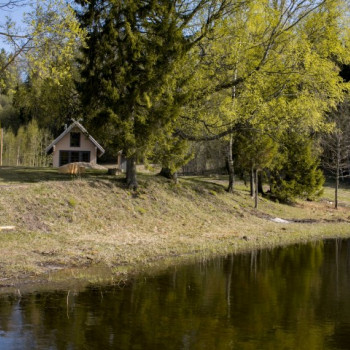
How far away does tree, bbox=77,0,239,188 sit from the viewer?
23.0m

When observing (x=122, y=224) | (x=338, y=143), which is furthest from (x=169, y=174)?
(x=338, y=143)

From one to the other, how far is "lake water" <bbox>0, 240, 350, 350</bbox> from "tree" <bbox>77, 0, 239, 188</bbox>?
9.36 m

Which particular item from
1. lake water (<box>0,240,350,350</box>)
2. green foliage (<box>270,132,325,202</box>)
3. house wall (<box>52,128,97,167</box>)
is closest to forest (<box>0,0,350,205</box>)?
green foliage (<box>270,132,325,202</box>)

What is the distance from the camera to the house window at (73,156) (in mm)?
49906

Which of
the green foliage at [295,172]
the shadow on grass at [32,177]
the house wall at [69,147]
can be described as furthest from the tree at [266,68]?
the house wall at [69,147]

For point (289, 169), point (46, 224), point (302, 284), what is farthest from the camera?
point (289, 169)

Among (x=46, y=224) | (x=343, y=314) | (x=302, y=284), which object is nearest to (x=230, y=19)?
(x=46, y=224)

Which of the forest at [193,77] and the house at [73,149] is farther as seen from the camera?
the house at [73,149]

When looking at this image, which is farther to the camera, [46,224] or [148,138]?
[148,138]

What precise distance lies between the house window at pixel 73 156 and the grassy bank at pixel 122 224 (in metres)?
21.3

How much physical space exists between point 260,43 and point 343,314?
18574 millimetres

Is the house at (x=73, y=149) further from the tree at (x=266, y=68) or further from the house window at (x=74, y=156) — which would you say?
the tree at (x=266, y=68)

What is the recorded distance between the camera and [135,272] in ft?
47.3

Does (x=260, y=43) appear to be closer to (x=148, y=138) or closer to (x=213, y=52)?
(x=213, y=52)
